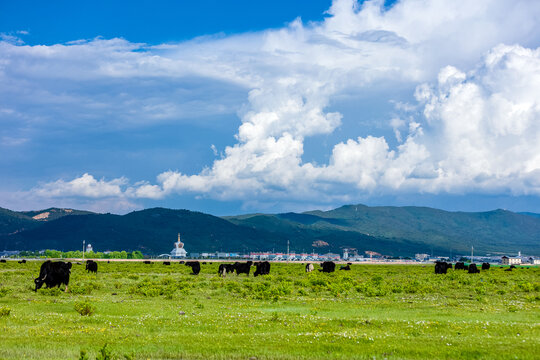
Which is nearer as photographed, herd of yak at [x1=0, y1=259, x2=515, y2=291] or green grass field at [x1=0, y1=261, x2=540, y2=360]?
green grass field at [x1=0, y1=261, x2=540, y2=360]

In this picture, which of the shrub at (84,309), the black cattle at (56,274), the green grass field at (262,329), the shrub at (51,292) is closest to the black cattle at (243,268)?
the black cattle at (56,274)

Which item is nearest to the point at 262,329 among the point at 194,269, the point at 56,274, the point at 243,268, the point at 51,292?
the point at 51,292

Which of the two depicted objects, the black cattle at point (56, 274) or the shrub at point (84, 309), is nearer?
the shrub at point (84, 309)

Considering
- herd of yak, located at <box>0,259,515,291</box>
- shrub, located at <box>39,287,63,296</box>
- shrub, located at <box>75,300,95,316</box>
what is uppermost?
herd of yak, located at <box>0,259,515,291</box>

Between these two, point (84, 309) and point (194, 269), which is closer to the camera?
point (84, 309)

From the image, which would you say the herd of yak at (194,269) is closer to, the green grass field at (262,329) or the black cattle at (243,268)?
the black cattle at (243,268)

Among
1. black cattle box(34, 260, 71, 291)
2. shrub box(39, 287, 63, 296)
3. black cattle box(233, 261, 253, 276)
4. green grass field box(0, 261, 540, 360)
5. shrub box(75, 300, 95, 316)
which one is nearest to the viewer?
green grass field box(0, 261, 540, 360)

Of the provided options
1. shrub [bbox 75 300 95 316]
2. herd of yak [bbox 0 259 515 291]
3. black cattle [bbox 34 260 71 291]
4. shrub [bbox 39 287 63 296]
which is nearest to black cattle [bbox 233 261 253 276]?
herd of yak [bbox 0 259 515 291]

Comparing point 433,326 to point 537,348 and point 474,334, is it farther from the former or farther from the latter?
point 537,348

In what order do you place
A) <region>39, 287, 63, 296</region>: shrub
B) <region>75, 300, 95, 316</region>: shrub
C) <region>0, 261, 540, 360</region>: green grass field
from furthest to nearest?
<region>39, 287, 63, 296</region>: shrub, <region>75, 300, 95, 316</region>: shrub, <region>0, 261, 540, 360</region>: green grass field

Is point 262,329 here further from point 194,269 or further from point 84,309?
point 194,269

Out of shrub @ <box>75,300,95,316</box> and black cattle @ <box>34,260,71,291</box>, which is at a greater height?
black cattle @ <box>34,260,71,291</box>

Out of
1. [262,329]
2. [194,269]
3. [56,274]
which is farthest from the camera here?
[194,269]

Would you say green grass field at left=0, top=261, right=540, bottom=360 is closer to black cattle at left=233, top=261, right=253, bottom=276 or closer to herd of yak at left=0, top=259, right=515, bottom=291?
herd of yak at left=0, top=259, right=515, bottom=291
